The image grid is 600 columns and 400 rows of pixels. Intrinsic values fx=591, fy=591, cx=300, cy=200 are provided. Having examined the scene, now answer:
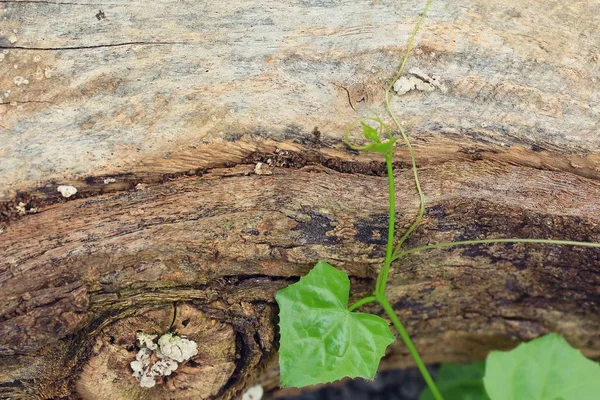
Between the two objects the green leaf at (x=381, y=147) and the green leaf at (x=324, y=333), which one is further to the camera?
the green leaf at (x=324, y=333)

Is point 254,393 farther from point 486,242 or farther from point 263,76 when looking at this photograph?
point 263,76

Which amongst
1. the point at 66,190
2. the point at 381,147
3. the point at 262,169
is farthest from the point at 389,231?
the point at 66,190

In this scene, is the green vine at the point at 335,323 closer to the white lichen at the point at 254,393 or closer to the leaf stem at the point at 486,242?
the leaf stem at the point at 486,242

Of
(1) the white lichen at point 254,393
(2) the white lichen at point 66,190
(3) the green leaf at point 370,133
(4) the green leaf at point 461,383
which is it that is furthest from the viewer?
(4) the green leaf at point 461,383

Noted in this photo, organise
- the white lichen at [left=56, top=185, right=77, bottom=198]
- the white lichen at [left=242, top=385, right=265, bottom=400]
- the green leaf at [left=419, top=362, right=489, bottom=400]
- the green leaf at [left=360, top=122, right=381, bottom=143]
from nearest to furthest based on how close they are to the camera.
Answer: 1. the green leaf at [left=360, top=122, right=381, bottom=143]
2. the white lichen at [left=56, top=185, right=77, bottom=198]
3. the white lichen at [left=242, top=385, right=265, bottom=400]
4. the green leaf at [left=419, top=362, right=489, bottom=400]

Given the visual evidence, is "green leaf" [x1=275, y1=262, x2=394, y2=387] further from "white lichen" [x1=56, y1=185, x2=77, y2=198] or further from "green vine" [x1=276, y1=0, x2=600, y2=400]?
"white lichen" [x1=56, y1=185, x2=77, y2=198]

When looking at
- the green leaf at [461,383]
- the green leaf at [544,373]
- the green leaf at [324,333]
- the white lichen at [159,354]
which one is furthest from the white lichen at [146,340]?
the green leaf at [461,383]

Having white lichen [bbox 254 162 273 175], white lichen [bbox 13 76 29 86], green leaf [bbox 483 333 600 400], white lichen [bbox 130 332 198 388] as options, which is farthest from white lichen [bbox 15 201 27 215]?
green leaf [bbox 483 333 600 400]
